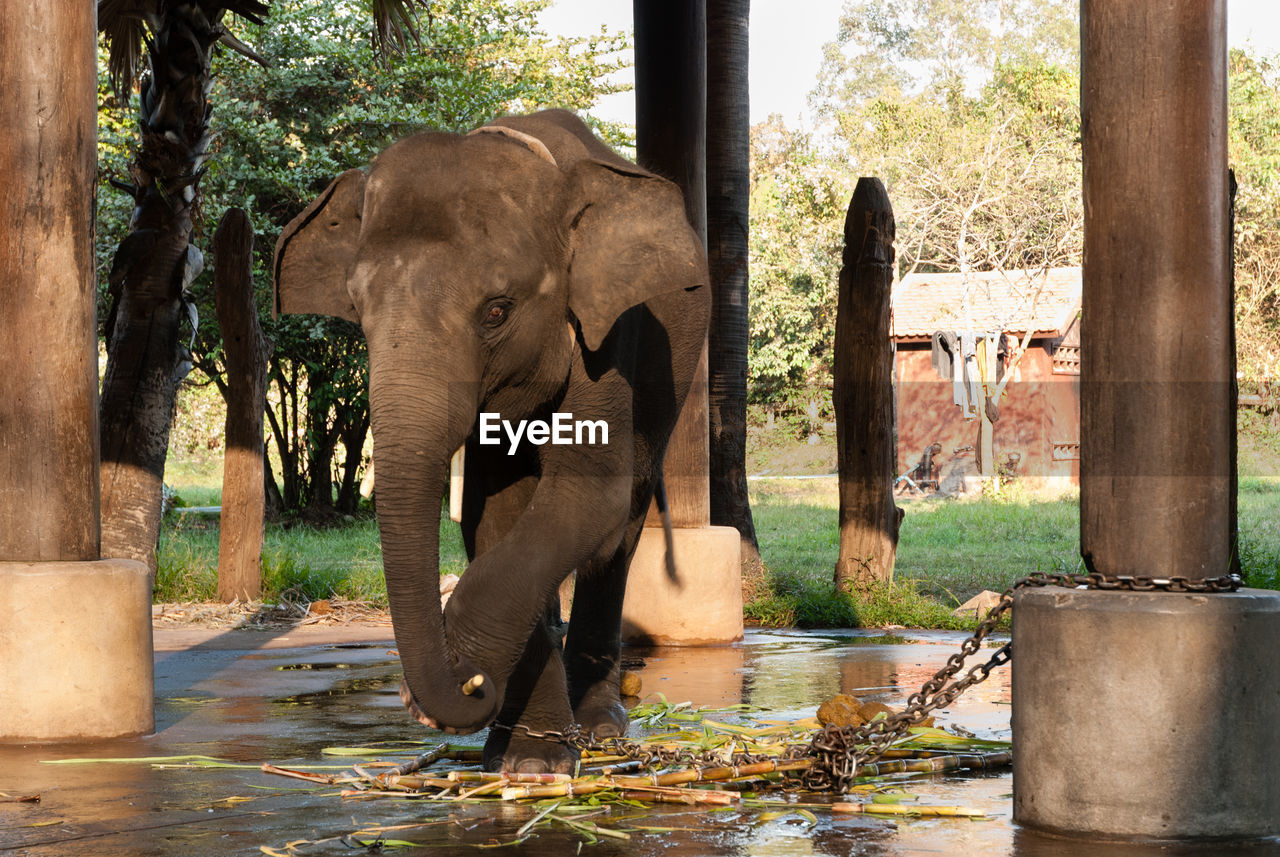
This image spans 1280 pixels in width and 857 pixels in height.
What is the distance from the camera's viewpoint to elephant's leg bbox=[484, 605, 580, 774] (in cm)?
520

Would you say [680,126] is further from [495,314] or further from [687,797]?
[687,797]

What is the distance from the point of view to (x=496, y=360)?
5.02 meters

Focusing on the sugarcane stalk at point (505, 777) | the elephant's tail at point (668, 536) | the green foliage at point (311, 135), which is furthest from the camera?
the green foliage at point (311, 135)

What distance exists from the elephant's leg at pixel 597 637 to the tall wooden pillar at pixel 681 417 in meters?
2.80

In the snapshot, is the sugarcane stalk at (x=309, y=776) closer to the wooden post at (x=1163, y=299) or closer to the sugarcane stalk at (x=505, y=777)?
the sugarcane stalk at (x=505, y=777)

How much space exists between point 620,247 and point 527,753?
1.68 metres

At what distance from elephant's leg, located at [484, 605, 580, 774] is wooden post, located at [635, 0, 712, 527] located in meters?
4.29

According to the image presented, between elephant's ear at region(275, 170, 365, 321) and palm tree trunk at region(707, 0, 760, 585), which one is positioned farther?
palm tree trunk at region(707, 0, 760, 585)

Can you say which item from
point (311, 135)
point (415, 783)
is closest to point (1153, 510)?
point (415, 783)

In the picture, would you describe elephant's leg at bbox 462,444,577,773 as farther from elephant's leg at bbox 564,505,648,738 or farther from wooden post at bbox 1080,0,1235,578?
wooden post at bbox 1080,0,1235,578

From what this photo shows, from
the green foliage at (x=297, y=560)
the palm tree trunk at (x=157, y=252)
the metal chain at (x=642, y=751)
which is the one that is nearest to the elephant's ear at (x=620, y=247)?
the metal chain at (x=642, y=751)

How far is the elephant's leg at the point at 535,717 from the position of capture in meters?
5.20

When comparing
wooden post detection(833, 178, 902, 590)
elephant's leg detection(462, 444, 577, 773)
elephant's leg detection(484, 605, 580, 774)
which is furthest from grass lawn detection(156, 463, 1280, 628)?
elephant's leg detection(484, 605, 580, 774)

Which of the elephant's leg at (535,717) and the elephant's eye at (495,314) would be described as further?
the elephant's leg at (535,717)
